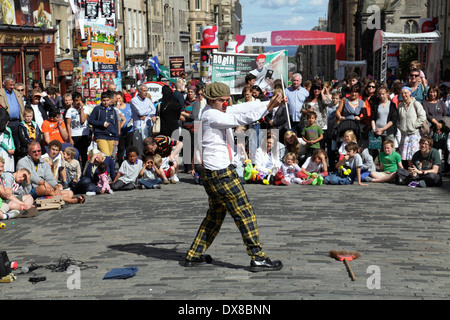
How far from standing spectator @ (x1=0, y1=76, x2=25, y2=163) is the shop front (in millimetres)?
13127

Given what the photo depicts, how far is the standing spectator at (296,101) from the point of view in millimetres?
15242

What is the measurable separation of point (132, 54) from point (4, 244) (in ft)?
163

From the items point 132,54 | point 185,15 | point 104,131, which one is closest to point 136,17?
point 132,54

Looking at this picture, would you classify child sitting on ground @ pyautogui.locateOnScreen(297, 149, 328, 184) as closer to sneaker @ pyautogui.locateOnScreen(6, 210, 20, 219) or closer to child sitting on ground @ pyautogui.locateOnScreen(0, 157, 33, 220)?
child sitting on ground @ pyautogui.locateOnScreen(0, 157, 33, 220)

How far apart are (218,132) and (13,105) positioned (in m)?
8.02

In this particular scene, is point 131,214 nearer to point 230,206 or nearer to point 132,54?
point 230,206

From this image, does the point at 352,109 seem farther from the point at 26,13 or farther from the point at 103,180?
the point at 26,13

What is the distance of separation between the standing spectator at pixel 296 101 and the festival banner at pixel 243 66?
3.93 m

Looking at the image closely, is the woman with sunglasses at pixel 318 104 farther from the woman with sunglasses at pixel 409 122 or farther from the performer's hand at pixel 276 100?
the performer's hand at pixel 276 100

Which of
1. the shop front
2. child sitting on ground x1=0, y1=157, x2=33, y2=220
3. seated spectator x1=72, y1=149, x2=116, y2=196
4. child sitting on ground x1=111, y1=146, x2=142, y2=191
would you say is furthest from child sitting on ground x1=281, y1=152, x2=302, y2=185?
the shop front

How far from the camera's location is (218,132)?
23.7ft

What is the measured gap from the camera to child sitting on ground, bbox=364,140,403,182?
1392 centimetres

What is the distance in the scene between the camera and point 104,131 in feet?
48.2

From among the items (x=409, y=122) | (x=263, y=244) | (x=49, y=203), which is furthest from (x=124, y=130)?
(x=263, y=244)
